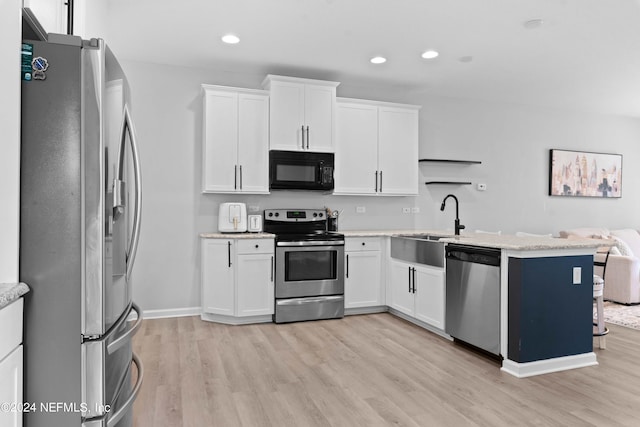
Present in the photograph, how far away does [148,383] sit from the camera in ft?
9.00

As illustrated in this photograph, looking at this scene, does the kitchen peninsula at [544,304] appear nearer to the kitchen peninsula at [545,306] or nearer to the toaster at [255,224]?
the kitchen peninsula at [545,306]

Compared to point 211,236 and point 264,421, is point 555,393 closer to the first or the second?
point 264,421

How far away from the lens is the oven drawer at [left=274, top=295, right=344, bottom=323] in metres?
4.21

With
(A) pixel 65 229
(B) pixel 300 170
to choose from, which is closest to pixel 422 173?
(B) pixel 300 170

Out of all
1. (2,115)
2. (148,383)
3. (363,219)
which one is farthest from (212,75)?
(2,115)

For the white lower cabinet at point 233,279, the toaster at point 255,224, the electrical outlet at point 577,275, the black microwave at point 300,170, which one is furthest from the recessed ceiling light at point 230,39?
the electrical outlet at point 577,275

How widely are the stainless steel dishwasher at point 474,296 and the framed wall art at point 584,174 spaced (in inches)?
150

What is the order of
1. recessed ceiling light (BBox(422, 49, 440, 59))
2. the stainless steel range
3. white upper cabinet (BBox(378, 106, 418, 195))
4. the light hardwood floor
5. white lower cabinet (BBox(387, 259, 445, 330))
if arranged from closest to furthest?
the light hardwood floor → white lower cabinet (BBox(387, 259, 445, 330)) → recessed ceiling light (BBox(422, 49, 440, 59)) → the stainless steel range → white upper cabinet (BBox(378, 106, 418, 195))

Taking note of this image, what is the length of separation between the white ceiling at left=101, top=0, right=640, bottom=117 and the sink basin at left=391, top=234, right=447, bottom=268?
1848 mm

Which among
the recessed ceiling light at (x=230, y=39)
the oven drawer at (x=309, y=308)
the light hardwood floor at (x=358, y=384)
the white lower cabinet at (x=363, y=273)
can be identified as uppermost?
the recessed ceiling light at (x=230, y=39)

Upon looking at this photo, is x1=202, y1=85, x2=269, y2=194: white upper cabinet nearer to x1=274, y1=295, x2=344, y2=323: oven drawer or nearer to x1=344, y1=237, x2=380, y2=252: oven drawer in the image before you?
x1=344, y1=237, x2=380, y2=252: oven drawer

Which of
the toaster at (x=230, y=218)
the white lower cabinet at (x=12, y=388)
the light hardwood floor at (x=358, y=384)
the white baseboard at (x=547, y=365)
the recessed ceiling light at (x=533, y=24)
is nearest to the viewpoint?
the white lower cabinet at (x=12, y=388)

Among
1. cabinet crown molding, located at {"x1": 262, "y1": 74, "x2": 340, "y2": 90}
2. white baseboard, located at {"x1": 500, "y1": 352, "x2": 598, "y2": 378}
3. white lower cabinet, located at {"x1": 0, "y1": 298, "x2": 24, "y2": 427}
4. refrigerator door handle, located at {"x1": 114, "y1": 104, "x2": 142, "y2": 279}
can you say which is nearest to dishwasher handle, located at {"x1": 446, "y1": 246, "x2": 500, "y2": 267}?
white baseboard, located at {"x1": 500, "y1": 352, "x2": 598, "y2": 378}

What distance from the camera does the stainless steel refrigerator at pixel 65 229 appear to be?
4.58ft
